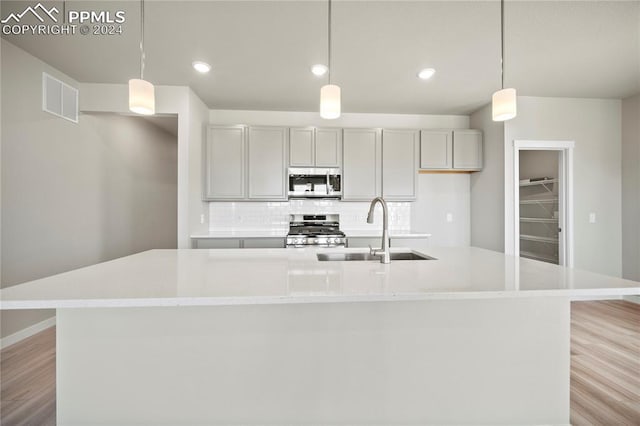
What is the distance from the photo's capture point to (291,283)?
1317mm

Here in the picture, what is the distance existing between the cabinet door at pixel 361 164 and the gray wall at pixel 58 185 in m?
3.04

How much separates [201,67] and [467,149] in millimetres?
3523

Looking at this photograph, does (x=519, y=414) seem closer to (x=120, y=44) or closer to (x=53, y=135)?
(x=120, y=44)

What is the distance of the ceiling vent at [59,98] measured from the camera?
3.01 metres

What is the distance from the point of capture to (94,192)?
3.68m

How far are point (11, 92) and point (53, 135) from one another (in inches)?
19.4

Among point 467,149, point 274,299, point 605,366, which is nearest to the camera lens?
point 274,299

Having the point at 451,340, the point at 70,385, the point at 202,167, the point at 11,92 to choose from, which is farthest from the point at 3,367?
the point at 451,340

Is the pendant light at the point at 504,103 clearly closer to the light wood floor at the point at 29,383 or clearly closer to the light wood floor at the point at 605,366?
the light wood floor at the point at 605,366

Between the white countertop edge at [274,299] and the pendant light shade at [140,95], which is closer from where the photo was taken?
the white countertop edge at [274,299]

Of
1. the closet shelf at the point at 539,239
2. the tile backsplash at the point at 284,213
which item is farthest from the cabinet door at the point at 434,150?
the closet shelf at the point at 539,239

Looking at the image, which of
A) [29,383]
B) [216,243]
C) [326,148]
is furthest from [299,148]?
[29,383]

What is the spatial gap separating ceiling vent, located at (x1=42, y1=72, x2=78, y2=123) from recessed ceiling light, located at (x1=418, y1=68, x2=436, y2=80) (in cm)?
371

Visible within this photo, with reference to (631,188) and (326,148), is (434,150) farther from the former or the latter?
(631,188)
